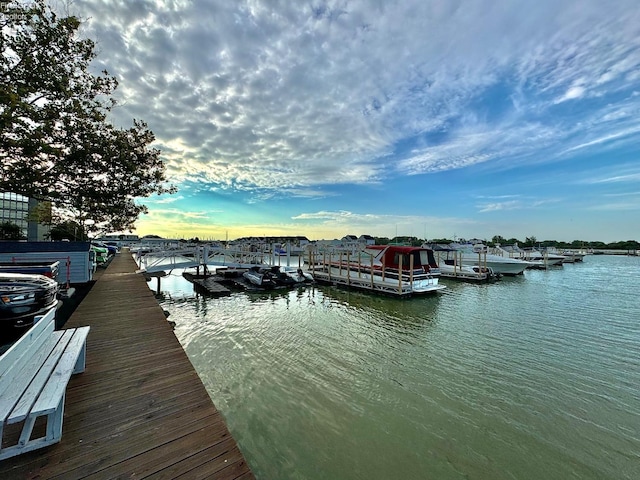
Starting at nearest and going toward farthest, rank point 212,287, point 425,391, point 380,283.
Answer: point 425,391
point 380,283
point 212,287

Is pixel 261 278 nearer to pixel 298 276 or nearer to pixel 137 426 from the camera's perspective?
pixel 298 276

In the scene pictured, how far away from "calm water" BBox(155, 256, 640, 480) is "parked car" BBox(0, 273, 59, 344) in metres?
3.51

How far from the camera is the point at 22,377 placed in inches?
115

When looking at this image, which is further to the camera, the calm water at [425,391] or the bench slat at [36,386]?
the calm water at [425,391]

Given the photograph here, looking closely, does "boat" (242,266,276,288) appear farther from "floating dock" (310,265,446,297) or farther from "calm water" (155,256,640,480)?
"calm water" (155,256,640,480)

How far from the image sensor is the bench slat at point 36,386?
231 cm

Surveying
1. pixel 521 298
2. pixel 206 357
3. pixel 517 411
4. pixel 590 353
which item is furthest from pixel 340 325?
pixel 521 298

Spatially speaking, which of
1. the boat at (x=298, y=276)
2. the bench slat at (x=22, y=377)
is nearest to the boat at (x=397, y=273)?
the boat at (x=298, y=276)

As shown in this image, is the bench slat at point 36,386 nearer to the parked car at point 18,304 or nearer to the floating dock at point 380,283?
the parked car at point 18,304

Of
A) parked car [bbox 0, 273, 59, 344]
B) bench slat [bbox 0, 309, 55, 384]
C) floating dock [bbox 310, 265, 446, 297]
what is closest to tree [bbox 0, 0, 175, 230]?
parked car [bbox 0, 273, 59, 344]

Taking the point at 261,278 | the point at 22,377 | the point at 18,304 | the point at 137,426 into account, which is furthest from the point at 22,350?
the point at 261,278

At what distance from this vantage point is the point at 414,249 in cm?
1811

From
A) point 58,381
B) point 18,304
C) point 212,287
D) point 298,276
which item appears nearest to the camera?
point 58,381

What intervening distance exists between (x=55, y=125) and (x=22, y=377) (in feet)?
26.2
